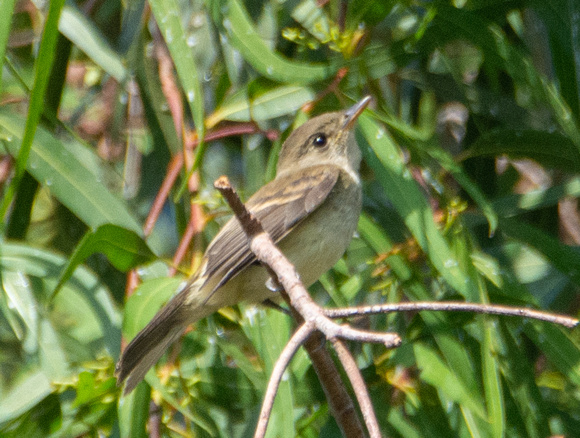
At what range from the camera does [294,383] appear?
2.50 meters

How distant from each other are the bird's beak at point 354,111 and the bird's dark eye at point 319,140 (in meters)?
0.19

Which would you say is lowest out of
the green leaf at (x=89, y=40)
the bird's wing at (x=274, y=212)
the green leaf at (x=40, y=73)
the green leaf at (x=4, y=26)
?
the bird's wing at (x=274, y=212)

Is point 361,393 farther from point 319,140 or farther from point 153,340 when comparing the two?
point 319,140

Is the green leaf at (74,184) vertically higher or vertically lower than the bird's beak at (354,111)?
higher

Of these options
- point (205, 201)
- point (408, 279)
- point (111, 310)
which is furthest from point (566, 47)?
point (111, 310)

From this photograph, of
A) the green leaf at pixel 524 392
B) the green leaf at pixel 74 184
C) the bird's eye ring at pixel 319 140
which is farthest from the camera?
the bird's eye ring at pixel 319 140

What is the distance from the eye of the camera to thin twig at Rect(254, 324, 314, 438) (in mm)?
1166

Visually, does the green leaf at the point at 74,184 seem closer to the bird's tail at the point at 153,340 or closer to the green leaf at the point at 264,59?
the bird's tail at the point at 153,340

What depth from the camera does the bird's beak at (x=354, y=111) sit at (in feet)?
8.14

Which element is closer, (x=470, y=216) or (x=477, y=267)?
(x=477, y=267)

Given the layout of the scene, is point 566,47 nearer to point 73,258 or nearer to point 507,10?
point 507,10

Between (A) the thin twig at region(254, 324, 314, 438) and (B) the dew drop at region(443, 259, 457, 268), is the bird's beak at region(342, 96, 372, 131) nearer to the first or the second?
(B) the dew drop at region(443, 259, 457, 268)

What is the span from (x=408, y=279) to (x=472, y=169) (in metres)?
0.79

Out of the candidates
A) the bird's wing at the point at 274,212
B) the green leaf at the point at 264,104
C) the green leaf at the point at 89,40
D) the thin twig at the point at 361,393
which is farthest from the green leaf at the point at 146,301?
the thin twig at the point at 361,393
